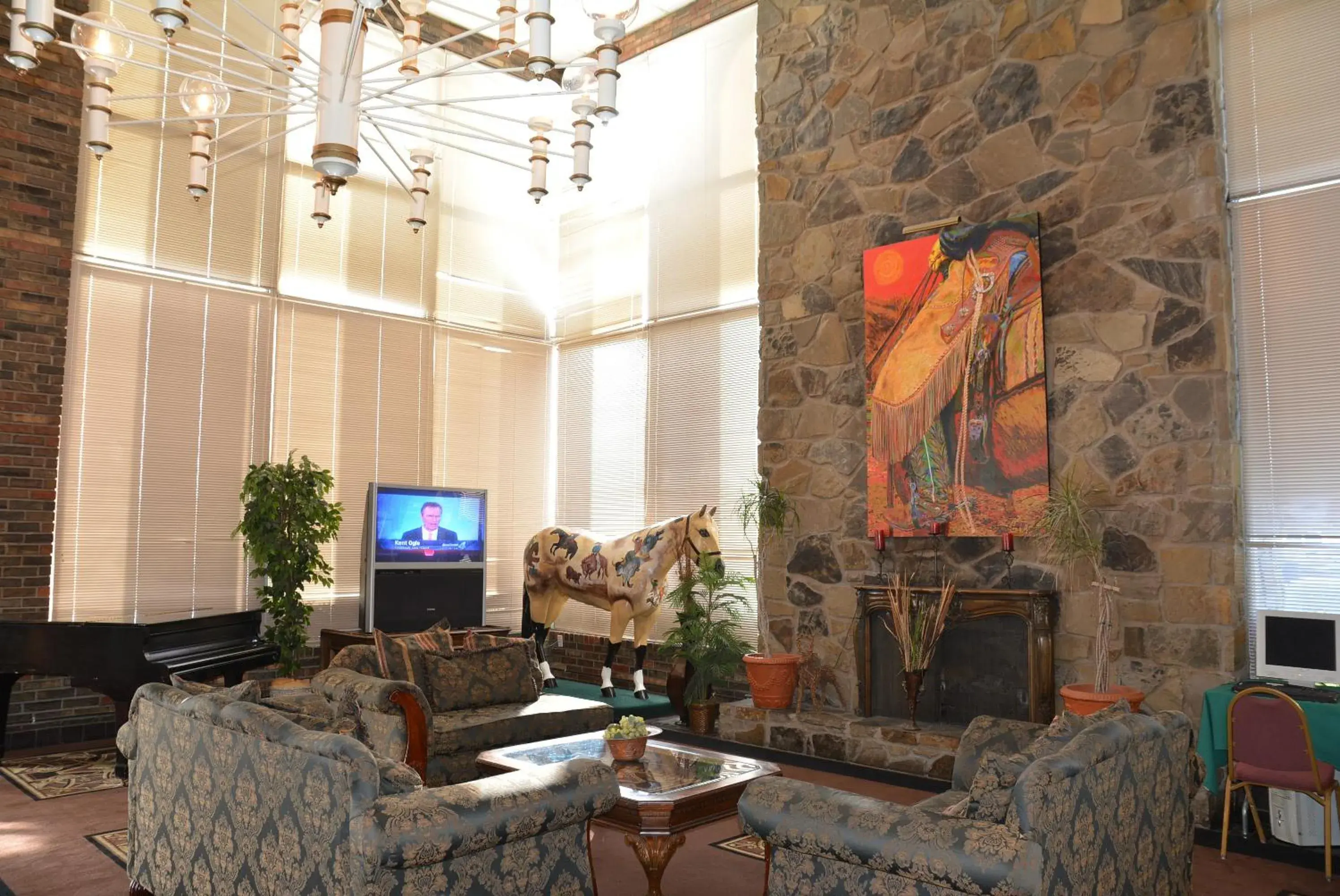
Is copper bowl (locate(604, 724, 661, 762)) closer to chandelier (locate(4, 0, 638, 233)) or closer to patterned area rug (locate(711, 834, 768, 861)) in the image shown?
patterned area rug (locate(711, 834, 768, 861))

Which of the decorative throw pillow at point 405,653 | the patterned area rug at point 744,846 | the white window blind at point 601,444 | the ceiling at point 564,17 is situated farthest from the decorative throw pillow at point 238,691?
the ceiling at point 564,17

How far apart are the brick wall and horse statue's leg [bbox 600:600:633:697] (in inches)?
143

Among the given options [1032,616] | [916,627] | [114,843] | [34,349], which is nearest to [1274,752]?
[1032,616]

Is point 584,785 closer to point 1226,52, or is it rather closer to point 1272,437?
point 1272,437

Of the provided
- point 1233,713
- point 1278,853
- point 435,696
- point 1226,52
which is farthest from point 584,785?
point 1226,52

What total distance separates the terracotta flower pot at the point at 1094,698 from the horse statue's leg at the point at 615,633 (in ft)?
11.1

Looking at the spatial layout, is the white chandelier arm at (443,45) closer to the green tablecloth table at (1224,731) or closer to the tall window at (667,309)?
the green tablecloth table at (1224,731)

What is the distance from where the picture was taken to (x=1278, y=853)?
14.7 ft

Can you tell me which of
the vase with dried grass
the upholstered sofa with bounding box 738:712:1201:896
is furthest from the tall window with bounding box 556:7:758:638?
the upholstered sofa with bounding box 738:712:1201:896

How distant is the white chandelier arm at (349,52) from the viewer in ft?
11.0

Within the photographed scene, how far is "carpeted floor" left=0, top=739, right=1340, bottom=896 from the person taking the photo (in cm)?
393

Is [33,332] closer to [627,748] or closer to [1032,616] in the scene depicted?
[627,748]

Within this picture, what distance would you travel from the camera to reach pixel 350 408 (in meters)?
8.52

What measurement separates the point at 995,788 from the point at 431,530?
20.1ft
